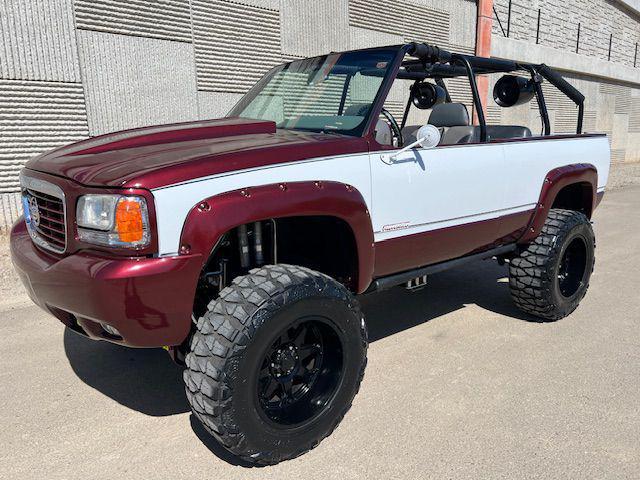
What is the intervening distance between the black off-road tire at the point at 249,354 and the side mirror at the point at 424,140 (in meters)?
0.82

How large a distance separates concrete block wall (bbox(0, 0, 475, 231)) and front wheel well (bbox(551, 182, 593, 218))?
1998 millimetres

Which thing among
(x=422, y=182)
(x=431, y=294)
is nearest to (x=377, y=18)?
(x=431, y=294)

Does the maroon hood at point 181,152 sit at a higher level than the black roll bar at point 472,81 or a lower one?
lower

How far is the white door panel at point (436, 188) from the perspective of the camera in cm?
294

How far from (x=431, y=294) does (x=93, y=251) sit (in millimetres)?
3416

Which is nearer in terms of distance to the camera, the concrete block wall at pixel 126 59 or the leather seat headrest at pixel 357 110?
the leather seat headrest at pixel 357 110

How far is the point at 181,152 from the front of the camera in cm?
245

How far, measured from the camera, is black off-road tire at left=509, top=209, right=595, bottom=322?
405 cm

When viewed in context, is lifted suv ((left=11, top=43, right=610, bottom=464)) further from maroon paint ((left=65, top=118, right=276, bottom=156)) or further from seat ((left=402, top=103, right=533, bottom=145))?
seat ((left=402, top=103, right=533, bottom=145))

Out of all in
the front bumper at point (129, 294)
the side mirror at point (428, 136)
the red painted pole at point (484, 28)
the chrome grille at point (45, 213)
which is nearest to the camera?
the front bumper at point (129, 294)

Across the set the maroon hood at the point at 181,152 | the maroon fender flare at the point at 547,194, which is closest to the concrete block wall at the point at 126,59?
the maroon fender flare at the point at 547,194

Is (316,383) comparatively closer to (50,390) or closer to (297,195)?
(297,195)

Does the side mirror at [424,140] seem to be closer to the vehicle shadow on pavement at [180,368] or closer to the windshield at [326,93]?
the windshield at [326,93]

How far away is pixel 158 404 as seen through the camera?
3006 mm
